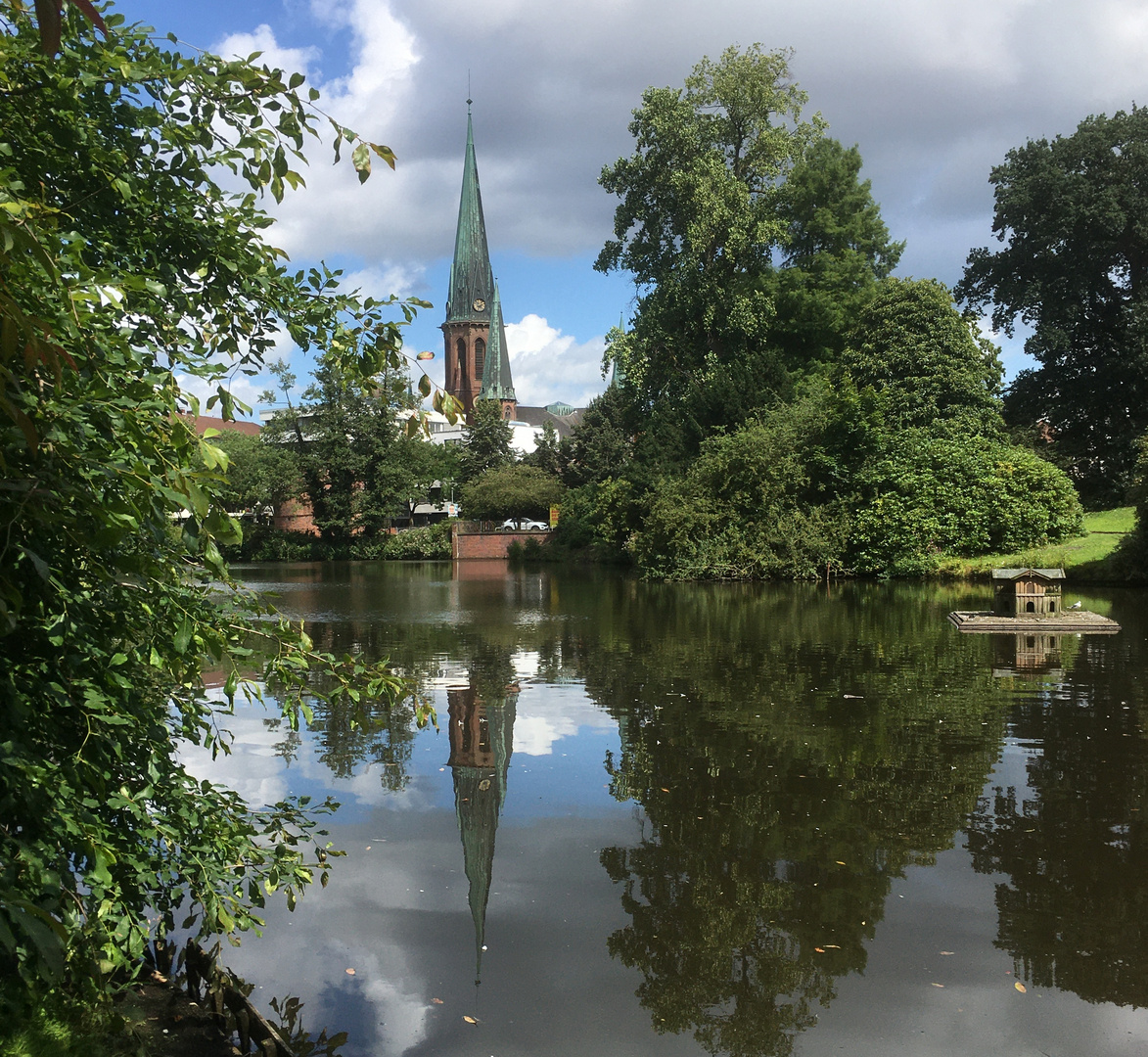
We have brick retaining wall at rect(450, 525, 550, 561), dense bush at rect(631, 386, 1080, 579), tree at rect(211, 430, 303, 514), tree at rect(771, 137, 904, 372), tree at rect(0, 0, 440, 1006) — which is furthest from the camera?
tree at rect(211, 430, 303, 514)

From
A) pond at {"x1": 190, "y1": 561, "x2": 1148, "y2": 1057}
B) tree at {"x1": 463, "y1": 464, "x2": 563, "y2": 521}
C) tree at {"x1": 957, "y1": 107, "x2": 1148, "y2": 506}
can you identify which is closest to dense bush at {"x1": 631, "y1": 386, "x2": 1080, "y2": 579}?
tree at {"x1": 957, "y1": 107, "x2": 1148, "y2": 506}

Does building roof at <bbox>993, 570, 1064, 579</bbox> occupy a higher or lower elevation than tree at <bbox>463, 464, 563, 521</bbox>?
lower

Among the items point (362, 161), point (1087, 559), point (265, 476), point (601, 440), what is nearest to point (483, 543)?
point (601, 440)

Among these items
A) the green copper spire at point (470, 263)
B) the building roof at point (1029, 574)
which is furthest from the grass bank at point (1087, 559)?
the green copper spire at point (470, 263)

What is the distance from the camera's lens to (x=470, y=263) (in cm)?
10806

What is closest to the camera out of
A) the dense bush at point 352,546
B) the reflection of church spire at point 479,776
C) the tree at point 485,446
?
the reflection of church spire at point 479,776

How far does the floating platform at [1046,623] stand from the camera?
17.4 metres

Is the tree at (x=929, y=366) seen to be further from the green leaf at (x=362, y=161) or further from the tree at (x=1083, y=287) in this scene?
the green leaf at (x=362, y=161)

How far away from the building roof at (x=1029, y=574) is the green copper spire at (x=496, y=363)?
96862 millimetres

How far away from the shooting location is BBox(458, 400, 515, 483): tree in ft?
250

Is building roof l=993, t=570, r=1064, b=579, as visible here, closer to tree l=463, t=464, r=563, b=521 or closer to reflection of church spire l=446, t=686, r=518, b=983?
reflection of church spire l=446, t=686, r=518, b=983

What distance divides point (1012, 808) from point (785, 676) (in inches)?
239

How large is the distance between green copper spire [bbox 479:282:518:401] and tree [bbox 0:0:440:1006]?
360 feet

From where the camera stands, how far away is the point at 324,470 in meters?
67.4
